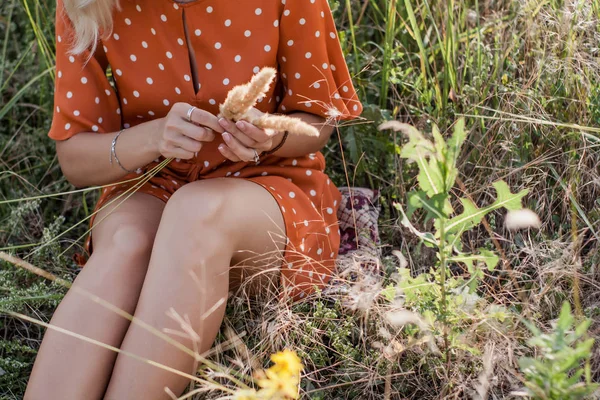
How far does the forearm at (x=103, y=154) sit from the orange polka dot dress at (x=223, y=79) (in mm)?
44

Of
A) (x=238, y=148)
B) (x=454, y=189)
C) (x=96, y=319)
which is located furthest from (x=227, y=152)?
(x=454, y=189)

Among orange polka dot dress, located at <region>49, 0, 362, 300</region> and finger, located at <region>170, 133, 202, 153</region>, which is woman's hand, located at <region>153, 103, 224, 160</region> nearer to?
finger, located at <region>170, 133, 202, 153</region>

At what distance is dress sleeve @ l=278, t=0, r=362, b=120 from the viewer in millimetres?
1730

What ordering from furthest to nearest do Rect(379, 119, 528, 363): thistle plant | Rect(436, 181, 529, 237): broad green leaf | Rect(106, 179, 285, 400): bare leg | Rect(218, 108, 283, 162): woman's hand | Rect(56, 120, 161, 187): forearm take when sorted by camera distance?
Rect(56, 120, 161, 187): forearm
Rect(218, 108, 283, 162): woman's hand
Rect(106, 179, 285, 400): bare leg
Rect(436, 181, 529, 237): broad green leaf
Rect(379, 119, 528, 363): thistle plant

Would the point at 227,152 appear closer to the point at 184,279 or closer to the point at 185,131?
the point at 185,131

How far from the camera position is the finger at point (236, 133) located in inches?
61.2

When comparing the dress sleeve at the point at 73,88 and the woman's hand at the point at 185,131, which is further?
the dress sleeve at the point at 73,88

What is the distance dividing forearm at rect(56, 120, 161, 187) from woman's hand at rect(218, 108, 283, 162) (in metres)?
0.19

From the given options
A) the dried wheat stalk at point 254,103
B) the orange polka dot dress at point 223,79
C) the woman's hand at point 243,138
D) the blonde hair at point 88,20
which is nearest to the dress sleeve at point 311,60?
the orange polka dot dress at point 223,79

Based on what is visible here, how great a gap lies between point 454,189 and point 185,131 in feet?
2.63

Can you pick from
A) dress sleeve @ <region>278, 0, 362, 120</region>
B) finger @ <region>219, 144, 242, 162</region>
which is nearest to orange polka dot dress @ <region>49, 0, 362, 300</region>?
dress sleeve @ <region>278, 0, 362, 120</region>

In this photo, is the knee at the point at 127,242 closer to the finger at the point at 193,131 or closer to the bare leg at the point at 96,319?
the bare leg at the point at 96,319

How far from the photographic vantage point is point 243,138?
1.59 meters

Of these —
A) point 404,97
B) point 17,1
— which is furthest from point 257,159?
point 17,1
